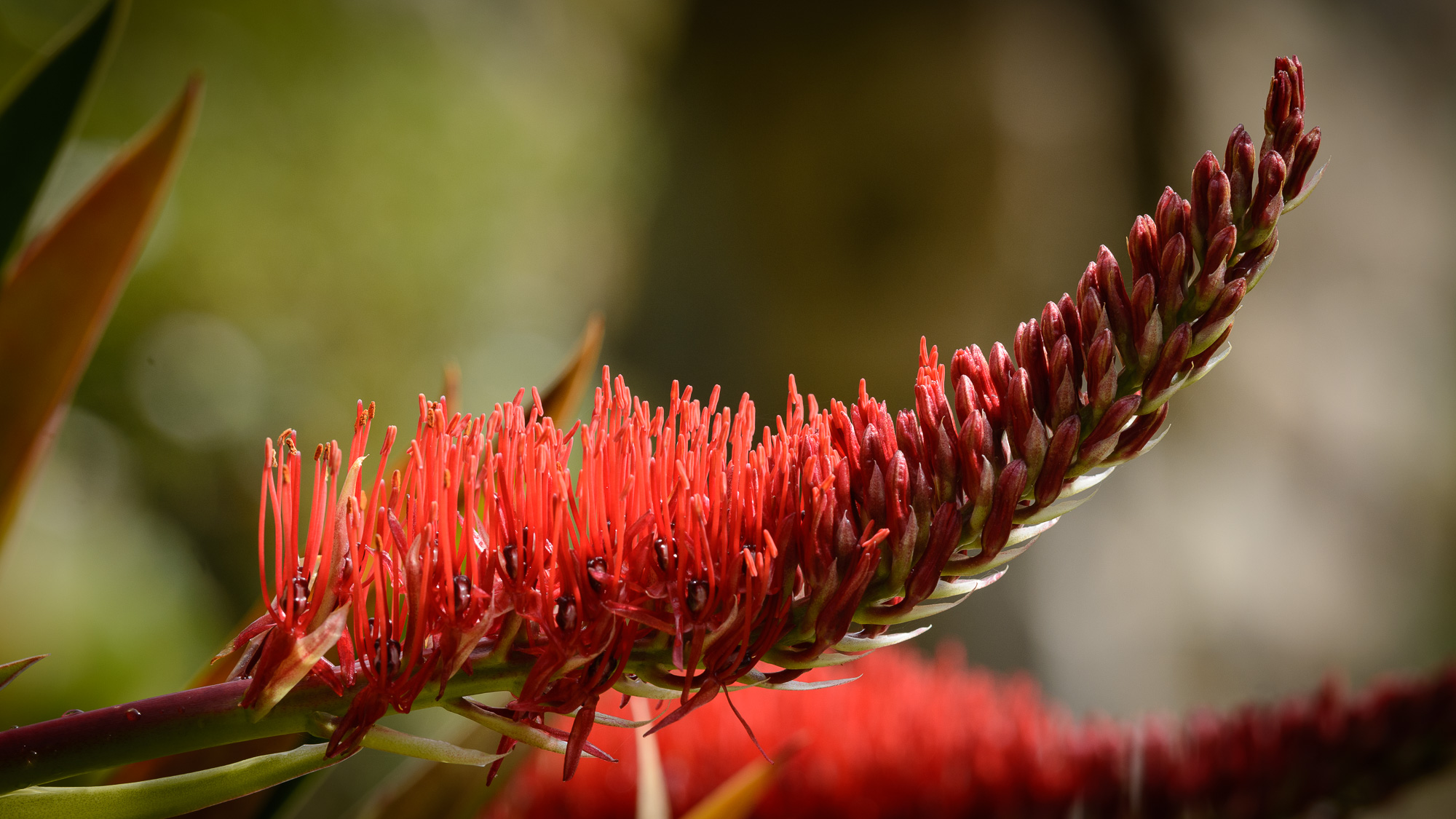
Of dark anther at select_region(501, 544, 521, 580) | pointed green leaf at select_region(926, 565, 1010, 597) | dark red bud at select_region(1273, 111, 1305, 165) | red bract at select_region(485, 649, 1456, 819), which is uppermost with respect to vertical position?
dark red bud at select_region(1273, 111, 1305, 165)

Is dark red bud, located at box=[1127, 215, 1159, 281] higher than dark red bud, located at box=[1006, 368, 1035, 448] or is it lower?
higher

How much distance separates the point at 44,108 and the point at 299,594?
0.30 meters

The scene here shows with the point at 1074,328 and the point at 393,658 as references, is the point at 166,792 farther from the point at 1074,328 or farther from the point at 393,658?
the point at 1074,328

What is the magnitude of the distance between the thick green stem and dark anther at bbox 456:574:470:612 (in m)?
0.04

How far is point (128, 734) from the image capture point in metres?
0.18

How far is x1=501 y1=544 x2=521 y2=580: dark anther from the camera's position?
0.20 m

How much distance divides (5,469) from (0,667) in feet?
0.72

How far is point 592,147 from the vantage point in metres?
3.49

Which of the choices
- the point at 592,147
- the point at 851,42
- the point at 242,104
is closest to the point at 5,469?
the point at 851,42

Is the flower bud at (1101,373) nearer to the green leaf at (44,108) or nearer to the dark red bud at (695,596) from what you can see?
the dark red bud at (695,596)

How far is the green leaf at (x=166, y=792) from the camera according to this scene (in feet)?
0.63

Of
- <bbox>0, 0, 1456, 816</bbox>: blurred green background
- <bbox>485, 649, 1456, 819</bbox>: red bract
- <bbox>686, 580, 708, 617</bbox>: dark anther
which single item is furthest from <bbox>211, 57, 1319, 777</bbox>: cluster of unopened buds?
<bbox>0, 0, 1456, 816</bbox>: blurred green background

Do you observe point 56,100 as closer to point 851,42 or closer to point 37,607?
point 851,42

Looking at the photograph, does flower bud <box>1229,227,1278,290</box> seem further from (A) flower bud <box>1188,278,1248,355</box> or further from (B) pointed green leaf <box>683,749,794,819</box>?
(B) pointed green leaf <box>683,749,794,819</box>
